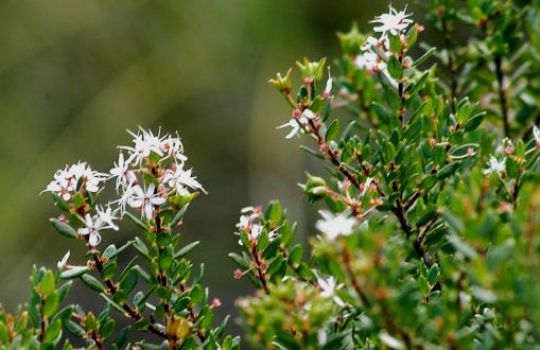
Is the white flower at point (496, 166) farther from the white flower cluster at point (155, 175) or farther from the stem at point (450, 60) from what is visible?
the stem at point (450, 60)

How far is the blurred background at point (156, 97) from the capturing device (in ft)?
17.2

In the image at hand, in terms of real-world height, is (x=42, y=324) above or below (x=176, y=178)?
below

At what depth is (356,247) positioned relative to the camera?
0.72m

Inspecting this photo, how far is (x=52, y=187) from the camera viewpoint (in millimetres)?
1005

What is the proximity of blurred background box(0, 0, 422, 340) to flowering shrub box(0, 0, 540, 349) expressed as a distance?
392cm

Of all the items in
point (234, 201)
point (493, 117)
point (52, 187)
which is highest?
point (234, 201)

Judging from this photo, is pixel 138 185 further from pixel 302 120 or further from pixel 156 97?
pixel 156 97

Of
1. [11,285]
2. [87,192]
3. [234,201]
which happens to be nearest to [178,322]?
[87,192]

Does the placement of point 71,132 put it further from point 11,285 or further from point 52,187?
point 52,187

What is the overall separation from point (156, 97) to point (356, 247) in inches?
192

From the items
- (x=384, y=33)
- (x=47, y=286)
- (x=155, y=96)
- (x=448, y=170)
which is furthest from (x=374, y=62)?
(x=155, y=96)

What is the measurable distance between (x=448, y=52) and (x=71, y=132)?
13.6ft

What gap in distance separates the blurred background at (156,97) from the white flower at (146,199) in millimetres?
4055

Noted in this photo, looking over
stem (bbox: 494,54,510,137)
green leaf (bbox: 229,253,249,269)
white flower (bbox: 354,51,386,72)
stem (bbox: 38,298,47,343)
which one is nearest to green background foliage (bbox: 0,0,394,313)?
stem (bbox: 494,54,510,137)
